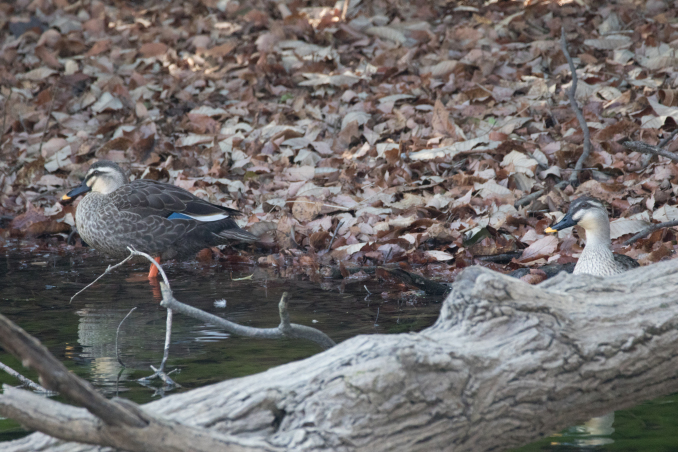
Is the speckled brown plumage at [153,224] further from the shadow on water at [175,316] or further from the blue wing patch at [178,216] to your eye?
the shadow on water at [175,316]

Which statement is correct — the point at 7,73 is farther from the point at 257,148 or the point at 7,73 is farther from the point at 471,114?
the point at 471,114

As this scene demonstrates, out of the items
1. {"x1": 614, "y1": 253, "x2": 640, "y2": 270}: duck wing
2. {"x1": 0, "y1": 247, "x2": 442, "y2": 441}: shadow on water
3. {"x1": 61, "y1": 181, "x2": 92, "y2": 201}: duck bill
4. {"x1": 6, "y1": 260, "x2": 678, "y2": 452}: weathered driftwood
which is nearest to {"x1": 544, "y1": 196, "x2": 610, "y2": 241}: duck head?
{"x1": 614, "y1": 253, "x2": 640, "y2": 270}: duck wing

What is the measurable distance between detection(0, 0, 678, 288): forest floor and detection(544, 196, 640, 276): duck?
0.25 metres

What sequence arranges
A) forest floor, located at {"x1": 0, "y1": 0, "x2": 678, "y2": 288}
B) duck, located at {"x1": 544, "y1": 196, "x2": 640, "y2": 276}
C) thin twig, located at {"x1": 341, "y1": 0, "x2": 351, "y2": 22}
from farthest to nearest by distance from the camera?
thin twig, located at {"x1": 341, "y1": 0, "x2": 351, "y2": 22}, forest floor, located at {"x1": 0, "y1": 0, "x2": 678, "y2": 288}, duck, located at {"x1": 544, "y1": 196, "x2": 640, "y2": 276}

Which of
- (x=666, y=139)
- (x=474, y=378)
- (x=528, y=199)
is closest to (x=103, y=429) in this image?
(x=474, y=378)

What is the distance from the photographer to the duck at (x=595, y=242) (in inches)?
185

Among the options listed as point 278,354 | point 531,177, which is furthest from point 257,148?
point 278,354

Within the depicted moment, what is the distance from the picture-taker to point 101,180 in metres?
6.86

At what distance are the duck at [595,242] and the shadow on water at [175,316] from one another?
1.01 meters

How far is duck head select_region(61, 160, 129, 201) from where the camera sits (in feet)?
22.4

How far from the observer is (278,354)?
3.98 m

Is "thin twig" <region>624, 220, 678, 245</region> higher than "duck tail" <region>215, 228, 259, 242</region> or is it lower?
higher

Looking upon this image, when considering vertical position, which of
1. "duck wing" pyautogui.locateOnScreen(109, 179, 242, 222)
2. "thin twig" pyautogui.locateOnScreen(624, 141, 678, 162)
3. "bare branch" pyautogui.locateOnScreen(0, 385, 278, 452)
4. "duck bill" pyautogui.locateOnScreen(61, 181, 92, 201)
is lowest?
"bare branch" pyautogui.locateOnScreen(0, 385, 278, 452)

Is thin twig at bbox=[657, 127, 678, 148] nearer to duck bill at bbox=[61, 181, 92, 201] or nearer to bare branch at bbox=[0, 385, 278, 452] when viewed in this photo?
duck bill at bbox=[61, 181, 92, 201]
